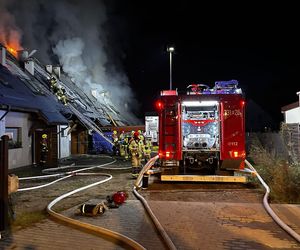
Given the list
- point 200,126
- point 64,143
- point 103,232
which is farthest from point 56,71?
point 103,232

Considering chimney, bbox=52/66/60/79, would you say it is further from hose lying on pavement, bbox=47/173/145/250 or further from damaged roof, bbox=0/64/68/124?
hose lying on pavement, bbox=47/173/145/250

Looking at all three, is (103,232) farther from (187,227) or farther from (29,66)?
(29,66)

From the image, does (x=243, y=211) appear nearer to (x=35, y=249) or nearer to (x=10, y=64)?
(x=35, y=249)

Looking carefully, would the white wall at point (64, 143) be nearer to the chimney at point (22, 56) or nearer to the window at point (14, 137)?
the window at point (14, 137)

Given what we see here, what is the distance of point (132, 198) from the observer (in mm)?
7539

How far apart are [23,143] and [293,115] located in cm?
1151

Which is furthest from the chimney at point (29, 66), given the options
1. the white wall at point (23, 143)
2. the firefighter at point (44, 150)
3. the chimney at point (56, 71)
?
the firefighter at point (44, 150)

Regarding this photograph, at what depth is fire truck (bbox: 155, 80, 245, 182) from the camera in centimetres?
866

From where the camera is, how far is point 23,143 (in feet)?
45.5

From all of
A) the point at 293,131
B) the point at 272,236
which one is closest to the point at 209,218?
the point at 272,236

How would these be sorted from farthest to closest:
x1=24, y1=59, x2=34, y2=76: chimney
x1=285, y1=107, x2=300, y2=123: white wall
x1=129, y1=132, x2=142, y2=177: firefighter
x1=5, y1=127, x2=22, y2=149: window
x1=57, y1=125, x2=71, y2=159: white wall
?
x1=24, y1=59, x2=34, y2=76: chimney < x1=57, y1=125, x2=71, y2=159: white wall < x1=285, y1=107, x2=300, y2=123: white wall < x1=5, y1=127, x2=22, y2=149: window < x1=129, y1=132, x2=142, y2=177: firefighter

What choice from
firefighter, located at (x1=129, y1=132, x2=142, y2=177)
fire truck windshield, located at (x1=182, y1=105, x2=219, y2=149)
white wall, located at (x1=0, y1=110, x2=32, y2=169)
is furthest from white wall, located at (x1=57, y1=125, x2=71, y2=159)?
fire truck windshield, located at (x1=182, y1=105, x2=219, y2=149)

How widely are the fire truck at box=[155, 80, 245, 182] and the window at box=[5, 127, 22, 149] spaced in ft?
22.8

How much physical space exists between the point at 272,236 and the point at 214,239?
85 cm
